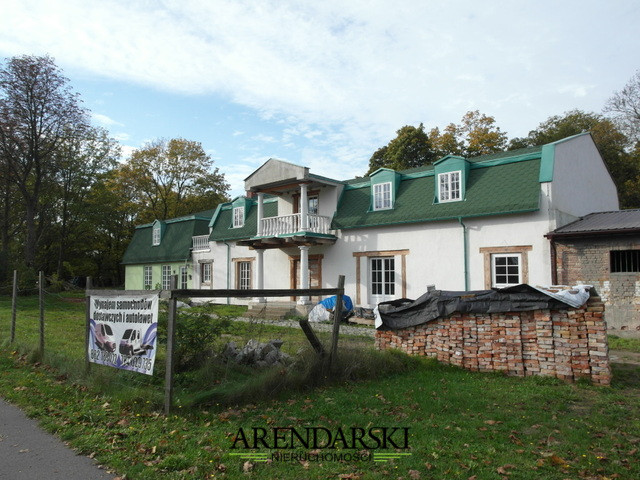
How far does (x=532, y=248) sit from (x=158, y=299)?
42.2 ft

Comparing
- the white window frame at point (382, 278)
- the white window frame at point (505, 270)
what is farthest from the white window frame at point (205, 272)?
the white window frame at point (505, 270)

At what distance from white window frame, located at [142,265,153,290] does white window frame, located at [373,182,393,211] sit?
61.5ft

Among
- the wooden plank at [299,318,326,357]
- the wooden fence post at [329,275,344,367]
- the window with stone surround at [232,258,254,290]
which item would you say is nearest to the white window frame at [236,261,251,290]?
the window with stone surround at [232,258,254,290]

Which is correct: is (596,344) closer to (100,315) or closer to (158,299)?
(158,299)

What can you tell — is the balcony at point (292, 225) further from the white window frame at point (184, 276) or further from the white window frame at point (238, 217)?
the white window frame at point (184, 276)

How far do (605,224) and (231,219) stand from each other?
59.5ft

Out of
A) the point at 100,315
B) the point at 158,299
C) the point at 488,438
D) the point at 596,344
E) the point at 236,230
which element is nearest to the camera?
the point at 488,438

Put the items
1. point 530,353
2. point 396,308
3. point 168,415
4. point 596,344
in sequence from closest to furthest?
point 168,415
point 596,344
point 530,353
point 396,308

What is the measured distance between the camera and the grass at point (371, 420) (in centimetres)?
463

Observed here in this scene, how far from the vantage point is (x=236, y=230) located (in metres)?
25.5

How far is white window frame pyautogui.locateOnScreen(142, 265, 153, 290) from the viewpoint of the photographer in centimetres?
3225

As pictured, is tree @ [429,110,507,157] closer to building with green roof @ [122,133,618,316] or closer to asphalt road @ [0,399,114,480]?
building with green roof @ [122,133,618,316]

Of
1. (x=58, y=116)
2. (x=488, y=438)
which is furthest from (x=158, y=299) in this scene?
(x=58, y=116)

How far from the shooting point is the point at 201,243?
2836 cm
